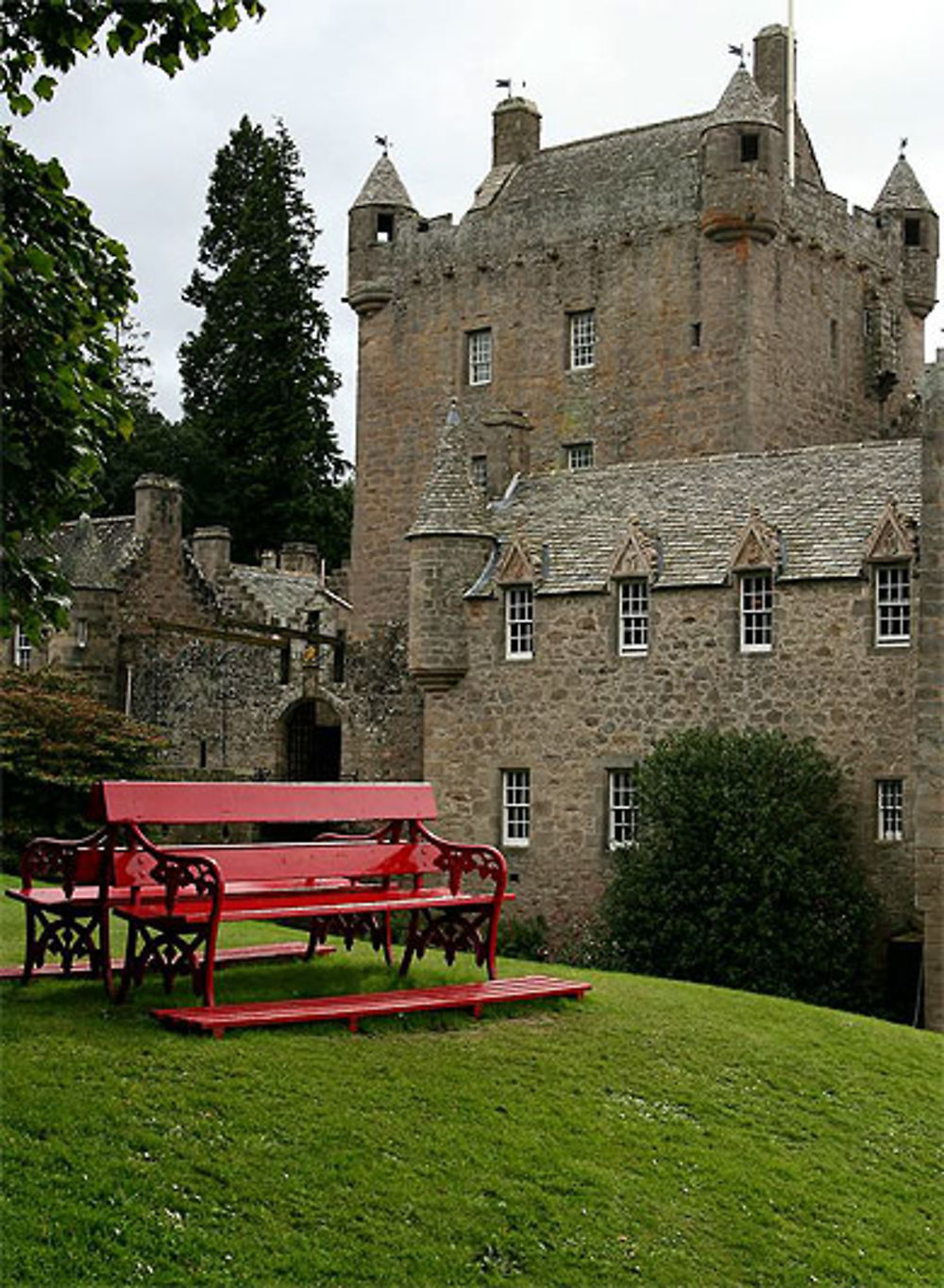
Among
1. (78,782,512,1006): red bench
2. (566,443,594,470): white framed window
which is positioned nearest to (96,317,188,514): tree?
(566,443,594,470): white framed window

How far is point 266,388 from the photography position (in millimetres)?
62000

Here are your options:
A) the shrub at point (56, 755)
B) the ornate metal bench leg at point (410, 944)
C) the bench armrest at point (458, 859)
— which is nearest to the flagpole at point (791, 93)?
the shrub at point (56, 755)

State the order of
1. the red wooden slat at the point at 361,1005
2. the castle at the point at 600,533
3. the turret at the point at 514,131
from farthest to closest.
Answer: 1. the turret at the point at 514,131
2. the castle at the point at 600,533
3. the red wooden slat at the point at 361,1005

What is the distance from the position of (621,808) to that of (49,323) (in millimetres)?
21212

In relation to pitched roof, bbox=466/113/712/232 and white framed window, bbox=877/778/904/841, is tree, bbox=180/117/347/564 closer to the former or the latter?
pitched roof, bbox=466/113/712/232

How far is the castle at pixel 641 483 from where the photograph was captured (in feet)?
93.7

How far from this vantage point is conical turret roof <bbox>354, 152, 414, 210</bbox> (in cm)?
4394

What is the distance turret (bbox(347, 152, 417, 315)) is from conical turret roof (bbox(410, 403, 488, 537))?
436 inches

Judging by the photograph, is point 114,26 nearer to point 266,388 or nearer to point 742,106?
point 742,106

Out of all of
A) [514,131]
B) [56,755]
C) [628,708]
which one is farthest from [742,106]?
[56,755]

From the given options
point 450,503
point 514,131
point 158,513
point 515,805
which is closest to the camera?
point 515,805

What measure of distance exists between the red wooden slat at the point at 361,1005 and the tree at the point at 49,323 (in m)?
2.79

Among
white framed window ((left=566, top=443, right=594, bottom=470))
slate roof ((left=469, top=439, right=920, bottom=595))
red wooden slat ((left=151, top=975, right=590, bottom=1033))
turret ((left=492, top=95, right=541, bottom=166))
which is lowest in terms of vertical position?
red wooden slat ((left=151, top=975, right=590, bottom=1033))

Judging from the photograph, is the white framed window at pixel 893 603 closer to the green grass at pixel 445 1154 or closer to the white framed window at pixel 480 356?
the green grass at pixel 445 1154
